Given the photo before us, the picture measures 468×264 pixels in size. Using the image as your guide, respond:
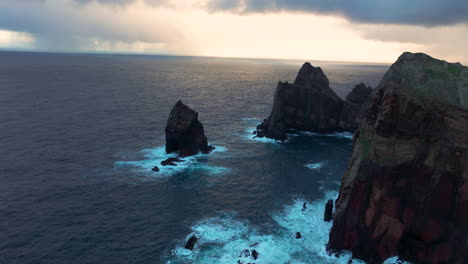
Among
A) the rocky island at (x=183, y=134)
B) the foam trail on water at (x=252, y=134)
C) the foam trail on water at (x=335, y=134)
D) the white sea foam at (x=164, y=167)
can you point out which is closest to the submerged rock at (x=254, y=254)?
the white sea foam at (x=164, y=167)

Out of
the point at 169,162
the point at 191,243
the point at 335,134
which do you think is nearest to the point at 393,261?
the point at 191,243

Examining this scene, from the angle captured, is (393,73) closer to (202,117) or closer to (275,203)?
(275,203)

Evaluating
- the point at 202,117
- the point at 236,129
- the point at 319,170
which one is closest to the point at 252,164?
the point at 319,170

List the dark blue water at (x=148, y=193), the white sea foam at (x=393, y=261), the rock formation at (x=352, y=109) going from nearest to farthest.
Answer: the white sea foam at (x=393, y=261)
the dark blue water at (x=148, y=193)
the rock formation at (x=352, y=109)

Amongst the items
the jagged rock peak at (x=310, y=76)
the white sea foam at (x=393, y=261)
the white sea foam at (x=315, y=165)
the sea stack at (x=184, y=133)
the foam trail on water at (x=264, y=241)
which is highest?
the jagged rock peak at (x=310, y=76)

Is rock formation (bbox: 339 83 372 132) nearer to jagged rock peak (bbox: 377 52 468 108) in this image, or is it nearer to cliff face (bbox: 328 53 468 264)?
cliff face (bbox: 328 53 468 264)

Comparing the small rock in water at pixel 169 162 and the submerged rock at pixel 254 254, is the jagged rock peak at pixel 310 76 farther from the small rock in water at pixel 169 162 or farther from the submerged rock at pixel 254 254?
the submerged rock at pixel 254 254

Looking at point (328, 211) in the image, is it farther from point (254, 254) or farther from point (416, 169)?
point (416, 169)
